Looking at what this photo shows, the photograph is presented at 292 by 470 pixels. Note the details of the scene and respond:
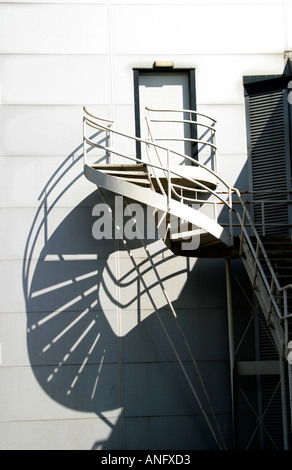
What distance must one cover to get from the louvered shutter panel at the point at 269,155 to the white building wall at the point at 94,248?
0.23 metres

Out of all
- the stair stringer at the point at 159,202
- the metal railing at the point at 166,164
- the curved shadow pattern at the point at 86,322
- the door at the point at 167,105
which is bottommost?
the curved shadow pattern at the point at 86,322

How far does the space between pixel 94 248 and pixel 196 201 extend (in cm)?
202

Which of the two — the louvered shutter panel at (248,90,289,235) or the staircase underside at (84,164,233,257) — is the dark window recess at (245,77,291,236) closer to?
the louvered shutter panel at (248,90,289,235)

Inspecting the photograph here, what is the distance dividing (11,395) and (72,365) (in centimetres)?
105

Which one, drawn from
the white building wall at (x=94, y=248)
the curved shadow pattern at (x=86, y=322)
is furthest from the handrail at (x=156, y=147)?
the curved shadow pattern at (x=86, y=322)

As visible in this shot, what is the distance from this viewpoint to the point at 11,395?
16578mm

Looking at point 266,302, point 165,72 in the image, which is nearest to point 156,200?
point 266,302

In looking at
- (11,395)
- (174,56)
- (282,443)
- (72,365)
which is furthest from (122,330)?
(174,56)

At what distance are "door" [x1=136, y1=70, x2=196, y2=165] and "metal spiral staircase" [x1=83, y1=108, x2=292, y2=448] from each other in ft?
0.12

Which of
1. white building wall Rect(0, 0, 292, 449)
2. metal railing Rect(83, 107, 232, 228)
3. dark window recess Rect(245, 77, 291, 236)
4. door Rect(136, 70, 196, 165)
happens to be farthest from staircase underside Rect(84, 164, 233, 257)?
dark window recess Rect(245, 77, 291, 236)

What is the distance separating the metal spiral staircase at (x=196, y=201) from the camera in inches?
603

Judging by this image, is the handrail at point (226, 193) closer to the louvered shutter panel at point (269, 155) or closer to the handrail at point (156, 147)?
the handrail at point (156, 147)

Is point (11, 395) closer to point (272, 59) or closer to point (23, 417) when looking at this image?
point (23, 417)

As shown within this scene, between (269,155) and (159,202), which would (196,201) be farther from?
(269,155)
